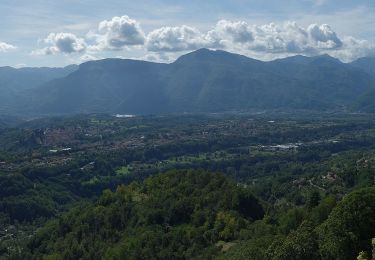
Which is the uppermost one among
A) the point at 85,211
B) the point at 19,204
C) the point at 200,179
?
the point at 200,179

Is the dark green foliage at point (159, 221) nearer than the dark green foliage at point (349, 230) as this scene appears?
No

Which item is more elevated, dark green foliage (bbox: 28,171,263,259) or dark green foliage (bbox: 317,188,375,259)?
dark green foliage (bbox: 317,188,375,259)

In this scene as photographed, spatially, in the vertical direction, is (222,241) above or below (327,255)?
below

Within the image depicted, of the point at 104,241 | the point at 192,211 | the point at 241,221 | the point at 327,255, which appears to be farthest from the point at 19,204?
the point at 327,255

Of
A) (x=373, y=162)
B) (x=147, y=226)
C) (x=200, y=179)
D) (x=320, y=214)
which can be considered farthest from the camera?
(x=373, y=162)

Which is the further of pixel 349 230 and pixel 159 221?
pixel 159 221

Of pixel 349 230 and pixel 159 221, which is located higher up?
pixel 349 230

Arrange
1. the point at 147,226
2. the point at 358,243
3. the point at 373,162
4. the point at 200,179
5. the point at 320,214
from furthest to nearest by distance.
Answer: the point at 373,162 < the point at 200,179 < the point at 147,226 < the point at 320,214 < the point at 358,243

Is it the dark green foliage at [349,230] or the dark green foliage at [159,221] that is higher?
the dark green foliage at [349,230]

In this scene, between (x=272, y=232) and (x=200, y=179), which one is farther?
(x=200, y=179)

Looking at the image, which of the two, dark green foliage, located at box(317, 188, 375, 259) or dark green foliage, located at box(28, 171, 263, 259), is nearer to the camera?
dark green foliage, located at box(317, 188, 375, 259)

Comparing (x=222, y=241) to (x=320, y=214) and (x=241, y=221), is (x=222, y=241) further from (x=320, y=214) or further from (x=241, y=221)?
(x=320, y=214)
